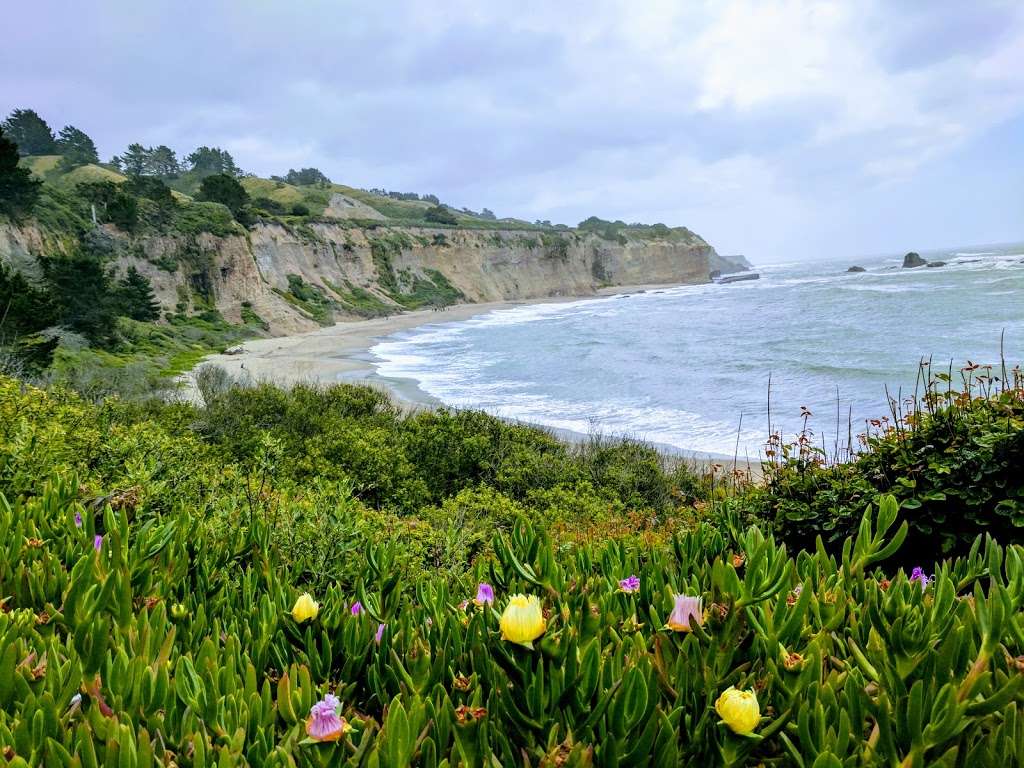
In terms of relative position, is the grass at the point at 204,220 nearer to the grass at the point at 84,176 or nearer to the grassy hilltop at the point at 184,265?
Answer: the grassy hilltop at the point at 184,265

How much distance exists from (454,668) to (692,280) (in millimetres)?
111878

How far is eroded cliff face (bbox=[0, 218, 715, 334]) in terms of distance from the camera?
3781 centimetres

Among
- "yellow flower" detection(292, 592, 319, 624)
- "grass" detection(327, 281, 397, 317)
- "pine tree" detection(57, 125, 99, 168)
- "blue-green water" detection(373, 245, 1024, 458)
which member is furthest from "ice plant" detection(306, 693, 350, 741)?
"pine tree" detection(57, 125, 99, 168)

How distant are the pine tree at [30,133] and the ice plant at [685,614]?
3936 inches

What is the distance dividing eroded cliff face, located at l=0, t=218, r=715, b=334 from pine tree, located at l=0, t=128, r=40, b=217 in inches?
39.1

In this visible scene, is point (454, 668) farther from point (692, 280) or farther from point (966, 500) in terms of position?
point (692, 280)

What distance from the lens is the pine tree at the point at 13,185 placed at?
2825 cm

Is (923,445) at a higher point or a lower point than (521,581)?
lower

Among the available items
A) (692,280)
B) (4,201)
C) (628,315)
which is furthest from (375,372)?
(692,280)

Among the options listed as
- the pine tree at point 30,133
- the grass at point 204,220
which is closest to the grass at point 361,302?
the grass at point 204,220

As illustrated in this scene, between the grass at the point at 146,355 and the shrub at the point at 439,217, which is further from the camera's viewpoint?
the shrub at the point at 439,217

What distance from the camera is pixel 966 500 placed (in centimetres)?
341

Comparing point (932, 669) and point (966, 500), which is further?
point (966, 500)

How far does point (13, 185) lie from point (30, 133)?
6362 cm
